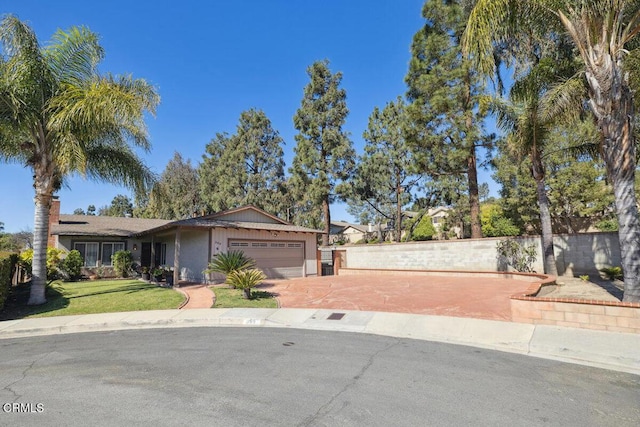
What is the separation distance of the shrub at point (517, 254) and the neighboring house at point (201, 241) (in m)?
10.6

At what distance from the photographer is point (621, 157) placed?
8547 mm

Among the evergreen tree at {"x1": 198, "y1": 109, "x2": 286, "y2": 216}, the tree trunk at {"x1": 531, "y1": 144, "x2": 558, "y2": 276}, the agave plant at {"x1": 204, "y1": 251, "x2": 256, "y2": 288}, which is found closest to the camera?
the agave plant at {"x1": 204, "y1": 251, "x2": 256, "y2": 288}

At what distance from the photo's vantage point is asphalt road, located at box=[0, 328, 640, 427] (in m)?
3.94

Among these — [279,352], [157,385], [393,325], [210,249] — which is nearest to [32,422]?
[157,385]

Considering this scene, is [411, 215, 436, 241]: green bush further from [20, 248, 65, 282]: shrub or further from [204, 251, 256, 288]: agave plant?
[20, 248, 65, 282]: shrub

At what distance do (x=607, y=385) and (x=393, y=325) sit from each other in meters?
4.46

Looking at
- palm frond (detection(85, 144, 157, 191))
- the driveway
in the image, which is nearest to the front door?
palm frond (detection(85, 144, 157, 191))

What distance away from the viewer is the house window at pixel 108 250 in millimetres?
22031

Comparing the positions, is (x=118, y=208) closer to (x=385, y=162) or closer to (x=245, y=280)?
(x=385, y=162)

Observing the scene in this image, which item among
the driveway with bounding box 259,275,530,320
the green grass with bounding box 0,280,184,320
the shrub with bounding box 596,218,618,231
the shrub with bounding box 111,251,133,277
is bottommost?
the driveway with bounding box 259,275,530,320

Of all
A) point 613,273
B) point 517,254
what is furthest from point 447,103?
point 613,273

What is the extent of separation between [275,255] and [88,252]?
39.0 ft

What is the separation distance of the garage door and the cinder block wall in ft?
16.3

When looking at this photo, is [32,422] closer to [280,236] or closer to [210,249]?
[210,249]
